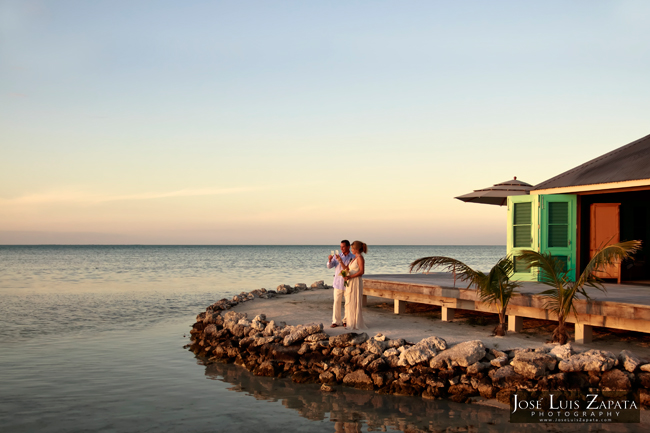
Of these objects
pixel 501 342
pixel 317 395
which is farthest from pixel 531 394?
pixel 317 395

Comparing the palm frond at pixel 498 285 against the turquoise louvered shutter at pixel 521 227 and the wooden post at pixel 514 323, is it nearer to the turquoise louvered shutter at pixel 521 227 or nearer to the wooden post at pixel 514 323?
the wooden post at pixel 514 323

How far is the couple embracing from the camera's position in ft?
31.6

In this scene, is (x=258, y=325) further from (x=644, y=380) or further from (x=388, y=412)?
(x=644, y=380)

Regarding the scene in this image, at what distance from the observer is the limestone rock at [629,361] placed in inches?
287

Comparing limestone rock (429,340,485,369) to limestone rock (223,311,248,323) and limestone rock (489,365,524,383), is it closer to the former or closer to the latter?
limestone rock (489,365,524,383)

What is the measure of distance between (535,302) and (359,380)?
3292 mm

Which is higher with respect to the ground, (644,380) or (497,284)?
(497,284)

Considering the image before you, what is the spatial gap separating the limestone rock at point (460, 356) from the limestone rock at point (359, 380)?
97cm

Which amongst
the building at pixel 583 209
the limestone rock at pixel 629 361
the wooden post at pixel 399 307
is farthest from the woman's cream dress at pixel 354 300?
the limestone rock at pixel 629 361

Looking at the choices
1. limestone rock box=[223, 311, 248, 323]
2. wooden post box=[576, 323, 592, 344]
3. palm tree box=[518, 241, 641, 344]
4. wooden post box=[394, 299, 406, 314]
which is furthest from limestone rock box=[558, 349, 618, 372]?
limestone rock box=[223, 311, 248, 323]

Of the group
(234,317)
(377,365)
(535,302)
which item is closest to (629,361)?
(535,302)

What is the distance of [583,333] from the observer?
28.6 ft

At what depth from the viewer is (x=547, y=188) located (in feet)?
38.5

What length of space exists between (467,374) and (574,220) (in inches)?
214
